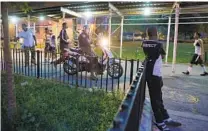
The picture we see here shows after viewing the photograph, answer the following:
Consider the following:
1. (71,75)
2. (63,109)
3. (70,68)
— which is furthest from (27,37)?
(63,109)

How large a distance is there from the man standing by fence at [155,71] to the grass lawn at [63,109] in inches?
33.4

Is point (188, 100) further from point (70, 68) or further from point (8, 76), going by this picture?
point (8, 76)

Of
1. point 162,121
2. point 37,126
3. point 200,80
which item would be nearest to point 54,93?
point 37,126

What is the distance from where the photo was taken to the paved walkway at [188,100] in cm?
552

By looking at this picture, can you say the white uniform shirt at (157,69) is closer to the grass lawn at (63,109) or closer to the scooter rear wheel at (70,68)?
the grass lawn at (63,109)

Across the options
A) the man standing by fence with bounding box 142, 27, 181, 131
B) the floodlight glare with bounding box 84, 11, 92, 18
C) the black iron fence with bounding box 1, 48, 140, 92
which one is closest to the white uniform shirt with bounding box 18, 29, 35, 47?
the black iron fence with bounding box 1, 48, 140, 92

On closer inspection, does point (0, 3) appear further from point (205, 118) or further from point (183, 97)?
point (183, 97)

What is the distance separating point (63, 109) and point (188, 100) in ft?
11.0

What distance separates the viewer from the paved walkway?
5.52 meters

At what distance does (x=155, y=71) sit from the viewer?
16.5 ft

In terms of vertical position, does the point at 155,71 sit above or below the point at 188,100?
above

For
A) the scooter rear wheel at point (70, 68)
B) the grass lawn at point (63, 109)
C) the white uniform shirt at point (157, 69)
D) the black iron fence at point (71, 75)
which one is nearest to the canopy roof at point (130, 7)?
the black iron fence at point (71, 75)

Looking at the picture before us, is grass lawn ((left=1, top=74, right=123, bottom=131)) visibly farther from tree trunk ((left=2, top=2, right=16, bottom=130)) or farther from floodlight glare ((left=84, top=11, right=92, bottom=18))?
floodlight glare ((left=84, top=11, right=92, bottom=18))

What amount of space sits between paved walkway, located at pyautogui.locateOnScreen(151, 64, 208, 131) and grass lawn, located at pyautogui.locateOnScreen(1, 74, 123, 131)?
4.33 ft
